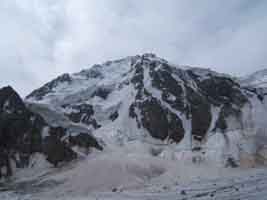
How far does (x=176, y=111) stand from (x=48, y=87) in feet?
200

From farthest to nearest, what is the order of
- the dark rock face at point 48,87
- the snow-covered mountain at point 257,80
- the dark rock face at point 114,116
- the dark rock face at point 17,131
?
the dark rock face at point 48,87 → the snow-covered mountain at point 257,80 → the dark rock face at point 114,116 → the dark rock face at point 17,131

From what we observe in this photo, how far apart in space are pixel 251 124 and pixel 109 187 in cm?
4540

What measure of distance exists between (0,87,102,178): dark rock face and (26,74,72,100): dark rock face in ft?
177

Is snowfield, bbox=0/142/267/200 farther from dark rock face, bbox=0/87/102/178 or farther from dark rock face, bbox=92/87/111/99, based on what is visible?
dark rock face, bbox=92/87/111/99

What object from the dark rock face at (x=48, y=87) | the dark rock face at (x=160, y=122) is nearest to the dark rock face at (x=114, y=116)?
the dark rock face at (x=160, y=122)

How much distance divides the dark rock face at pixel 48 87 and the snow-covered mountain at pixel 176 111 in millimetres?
14182

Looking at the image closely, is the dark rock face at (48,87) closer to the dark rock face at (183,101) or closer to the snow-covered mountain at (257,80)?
the dark rock face at (183,101)

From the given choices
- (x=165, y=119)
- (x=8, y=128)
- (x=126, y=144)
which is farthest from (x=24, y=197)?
(x=165, y=119)

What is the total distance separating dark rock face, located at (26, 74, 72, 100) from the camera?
130 metres

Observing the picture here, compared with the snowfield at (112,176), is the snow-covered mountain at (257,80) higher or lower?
higher

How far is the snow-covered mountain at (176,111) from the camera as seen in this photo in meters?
79.7

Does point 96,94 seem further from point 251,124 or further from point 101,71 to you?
point 251,124

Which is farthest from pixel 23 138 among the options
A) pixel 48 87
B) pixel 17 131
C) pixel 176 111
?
pixel 48 87

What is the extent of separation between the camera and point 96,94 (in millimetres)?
112062
